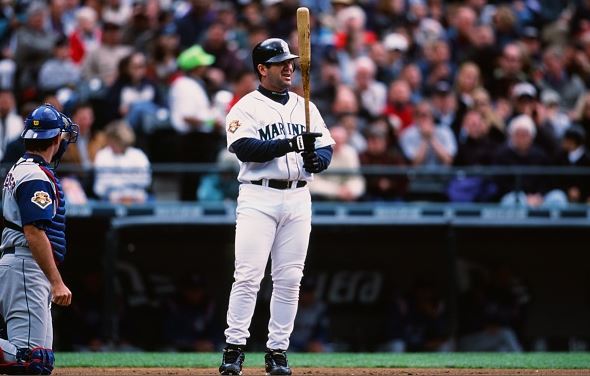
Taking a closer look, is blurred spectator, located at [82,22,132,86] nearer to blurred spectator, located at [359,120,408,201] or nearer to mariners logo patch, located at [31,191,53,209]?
blurred spectator, located at [359,120,408,201]

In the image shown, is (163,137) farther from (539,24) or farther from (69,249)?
(539,24)

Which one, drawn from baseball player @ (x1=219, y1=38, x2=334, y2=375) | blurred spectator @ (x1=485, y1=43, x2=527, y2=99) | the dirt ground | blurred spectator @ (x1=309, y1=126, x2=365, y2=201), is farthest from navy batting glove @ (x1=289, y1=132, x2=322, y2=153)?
blurred spectator @ (x1=485, y1=43, x2=527, y2=99)

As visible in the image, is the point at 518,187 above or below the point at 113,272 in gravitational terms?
above

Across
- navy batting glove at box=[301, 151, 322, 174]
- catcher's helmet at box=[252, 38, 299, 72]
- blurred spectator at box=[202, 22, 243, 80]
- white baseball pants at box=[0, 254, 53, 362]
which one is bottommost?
white baseball pants at box=[0, 254, 53, 362]

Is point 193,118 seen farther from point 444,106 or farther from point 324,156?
point 324,156

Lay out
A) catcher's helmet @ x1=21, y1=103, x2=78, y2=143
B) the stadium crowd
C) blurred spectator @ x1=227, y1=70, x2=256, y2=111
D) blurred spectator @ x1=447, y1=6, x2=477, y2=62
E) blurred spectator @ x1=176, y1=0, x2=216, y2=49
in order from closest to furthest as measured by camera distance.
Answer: catcher's helmet @ x1=21, y1=103, x2=78, y2=143, the stadium crowd, blurred spectator @ x1=227, y1=70, x2=256, y2=111, blurred spectator @ x1=176, y1=0, x2=216, y2=49, blurred spectator @ x1=447, y1=6, x2=477, y2=62

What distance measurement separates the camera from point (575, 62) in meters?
16.1

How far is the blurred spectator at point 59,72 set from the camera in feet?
45.0

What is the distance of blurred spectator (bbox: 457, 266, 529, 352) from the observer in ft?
43.5

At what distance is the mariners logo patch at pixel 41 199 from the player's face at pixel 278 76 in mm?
1660

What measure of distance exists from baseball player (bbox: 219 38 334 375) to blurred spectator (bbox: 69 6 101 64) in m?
7.12

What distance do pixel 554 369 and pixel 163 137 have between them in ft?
17.9

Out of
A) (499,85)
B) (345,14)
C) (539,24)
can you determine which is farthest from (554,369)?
(539,24)

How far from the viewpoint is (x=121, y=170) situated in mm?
11914
